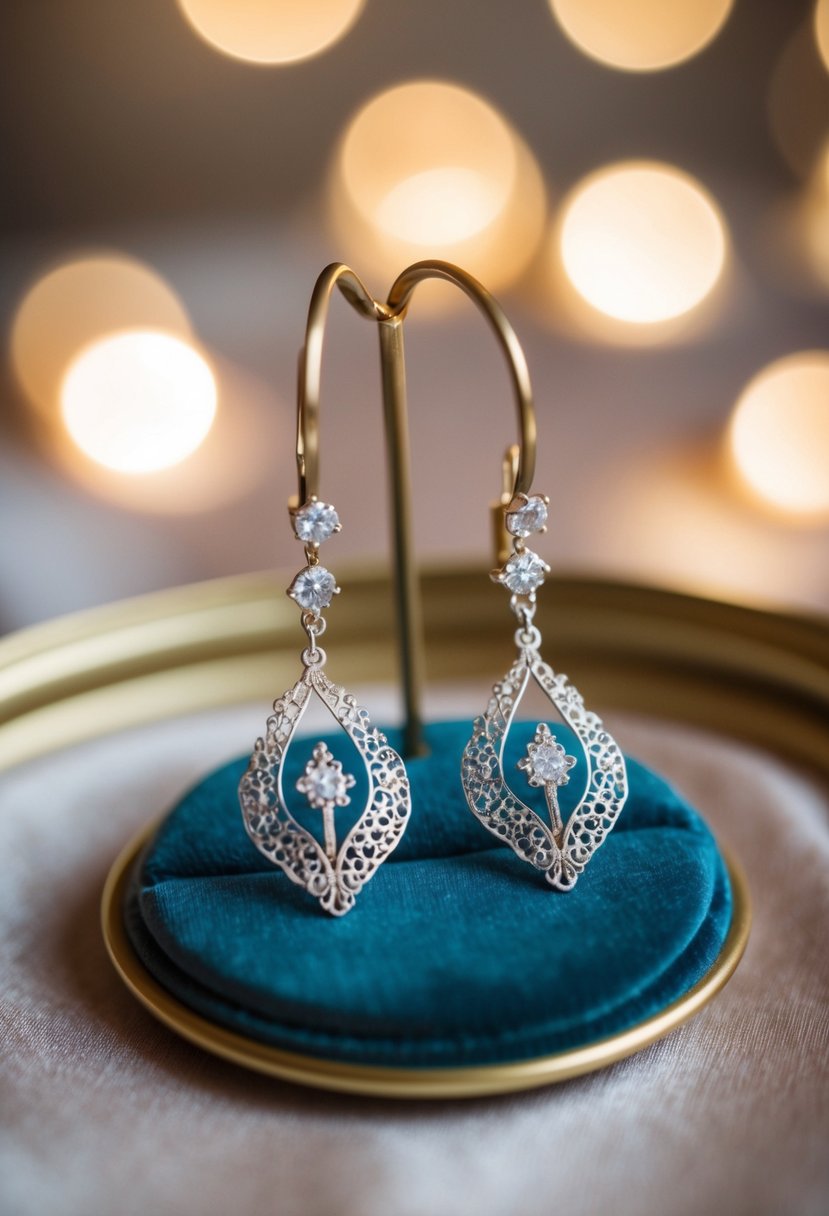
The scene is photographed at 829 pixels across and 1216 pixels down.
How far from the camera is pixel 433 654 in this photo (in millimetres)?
988

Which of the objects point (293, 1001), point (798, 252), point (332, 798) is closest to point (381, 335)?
point (332, 798)

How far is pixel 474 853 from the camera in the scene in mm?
663

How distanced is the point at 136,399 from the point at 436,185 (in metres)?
0.46

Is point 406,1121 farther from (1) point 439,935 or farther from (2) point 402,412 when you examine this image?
(2) point 402,412

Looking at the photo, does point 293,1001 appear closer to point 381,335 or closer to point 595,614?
point 381,335

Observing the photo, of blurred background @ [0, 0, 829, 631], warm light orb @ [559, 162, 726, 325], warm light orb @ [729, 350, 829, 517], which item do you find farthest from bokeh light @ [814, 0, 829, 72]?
warm light orb @ [729, 350, 829, 517]

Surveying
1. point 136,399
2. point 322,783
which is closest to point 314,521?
point 322,783

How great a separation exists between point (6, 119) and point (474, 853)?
Answer: 1.03 metres

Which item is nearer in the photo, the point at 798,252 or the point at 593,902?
the point at 593,902

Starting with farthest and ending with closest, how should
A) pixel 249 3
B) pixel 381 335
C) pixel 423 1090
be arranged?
1. pixel 249 3
2. pixel 381 335
3. pixel 423 1090

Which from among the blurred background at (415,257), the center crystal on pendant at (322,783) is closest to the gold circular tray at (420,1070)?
the center crystal on pendant at (322,783)

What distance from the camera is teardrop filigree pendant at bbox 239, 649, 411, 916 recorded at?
23.5 inches

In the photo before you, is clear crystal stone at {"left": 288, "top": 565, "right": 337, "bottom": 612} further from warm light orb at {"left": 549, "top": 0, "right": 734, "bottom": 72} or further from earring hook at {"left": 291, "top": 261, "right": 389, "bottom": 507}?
warm light orb at {"left": 549, "top": 0, "right": 734, "bottom": 72}

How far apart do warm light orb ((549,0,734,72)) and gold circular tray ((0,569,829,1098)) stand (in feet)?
2.42
